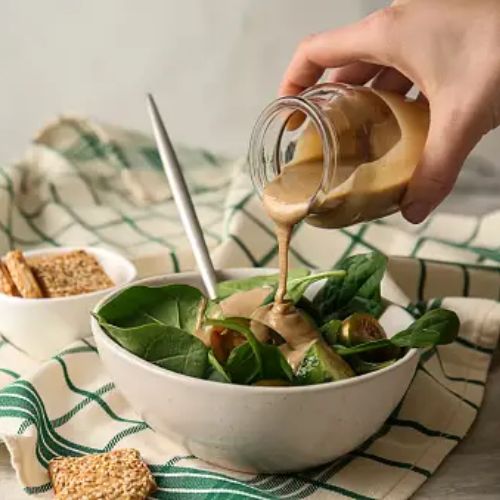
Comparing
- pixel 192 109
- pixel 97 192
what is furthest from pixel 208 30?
pixel 97 192

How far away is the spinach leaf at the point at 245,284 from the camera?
37.6 inches

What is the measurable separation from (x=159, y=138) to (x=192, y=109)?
994 mm

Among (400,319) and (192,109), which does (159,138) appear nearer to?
(400,319)

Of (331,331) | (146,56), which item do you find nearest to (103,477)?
(331,331)

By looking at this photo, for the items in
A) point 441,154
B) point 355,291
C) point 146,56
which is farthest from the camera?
point 146,56

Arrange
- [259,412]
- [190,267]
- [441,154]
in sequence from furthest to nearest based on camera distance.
A: [190,267], [441,154], [259,412]

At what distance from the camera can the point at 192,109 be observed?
2.04 metres

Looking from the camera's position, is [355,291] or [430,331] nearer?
[430,331]

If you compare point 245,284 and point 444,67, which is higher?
point 444,67

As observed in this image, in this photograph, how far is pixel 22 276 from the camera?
3.51 feet

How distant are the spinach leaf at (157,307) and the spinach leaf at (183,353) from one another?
8 centimetres

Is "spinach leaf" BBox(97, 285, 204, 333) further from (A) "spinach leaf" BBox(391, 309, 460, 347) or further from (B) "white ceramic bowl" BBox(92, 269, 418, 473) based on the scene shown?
(A) "spinach leaf" BBox(391, 309, 460, 347)

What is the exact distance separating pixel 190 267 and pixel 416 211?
1.28ft

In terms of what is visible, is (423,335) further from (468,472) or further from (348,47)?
(348,47)
